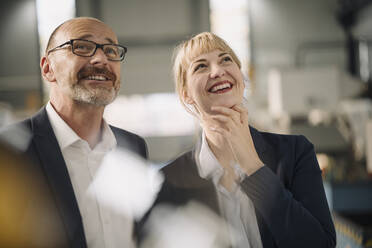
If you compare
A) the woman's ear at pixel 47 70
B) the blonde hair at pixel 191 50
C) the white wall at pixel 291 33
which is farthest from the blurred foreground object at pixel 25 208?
the white wall at pixel 291 33

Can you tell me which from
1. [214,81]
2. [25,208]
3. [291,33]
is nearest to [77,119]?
[25,208]

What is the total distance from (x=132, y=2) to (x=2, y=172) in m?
8.54

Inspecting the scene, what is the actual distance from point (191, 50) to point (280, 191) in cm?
45

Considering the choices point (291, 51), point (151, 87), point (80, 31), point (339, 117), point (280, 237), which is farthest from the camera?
point (291, 51)

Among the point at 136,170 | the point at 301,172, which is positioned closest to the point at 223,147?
the point at 301,172

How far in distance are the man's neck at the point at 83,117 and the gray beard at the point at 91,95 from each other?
29mm

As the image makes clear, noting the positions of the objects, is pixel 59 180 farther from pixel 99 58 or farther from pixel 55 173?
pixel 99 58

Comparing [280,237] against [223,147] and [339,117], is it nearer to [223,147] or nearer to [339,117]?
[223,147]

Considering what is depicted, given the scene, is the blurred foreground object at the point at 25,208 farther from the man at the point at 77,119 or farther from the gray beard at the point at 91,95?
the gray beard at the point at 91,95

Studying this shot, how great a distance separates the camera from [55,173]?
36.3 inches

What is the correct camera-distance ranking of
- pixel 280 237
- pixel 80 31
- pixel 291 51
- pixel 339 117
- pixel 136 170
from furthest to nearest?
pixel 291 51
pixel 339 117
pixel 136 170
pixel 80 31
pixel 280 237

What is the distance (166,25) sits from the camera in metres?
8.83

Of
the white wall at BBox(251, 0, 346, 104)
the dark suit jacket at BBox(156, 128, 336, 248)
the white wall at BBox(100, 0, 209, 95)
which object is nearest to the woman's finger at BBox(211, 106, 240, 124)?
the dark suit jacket at BBox(156, 128, 336, 248)

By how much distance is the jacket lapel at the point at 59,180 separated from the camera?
0.89 m
